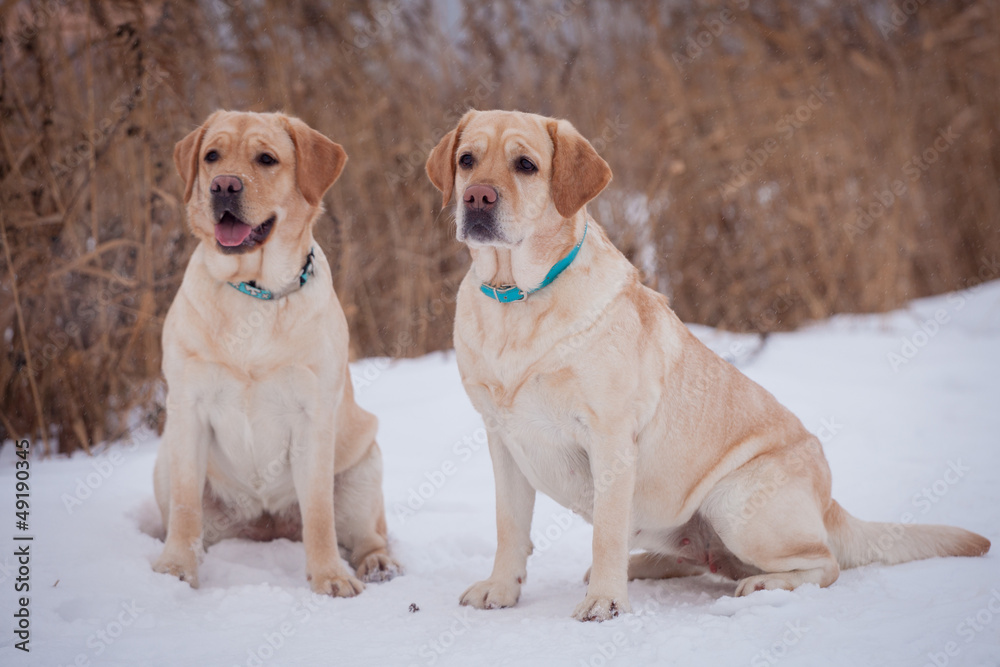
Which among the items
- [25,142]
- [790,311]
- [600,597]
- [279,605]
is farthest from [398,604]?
[790,311]

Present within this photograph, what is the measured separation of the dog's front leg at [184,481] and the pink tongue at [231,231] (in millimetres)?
655

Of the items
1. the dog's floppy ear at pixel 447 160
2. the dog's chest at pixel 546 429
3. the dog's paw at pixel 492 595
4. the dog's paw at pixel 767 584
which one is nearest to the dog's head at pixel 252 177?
the dog's floppy ear at pixel 447 160

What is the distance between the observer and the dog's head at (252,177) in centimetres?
308

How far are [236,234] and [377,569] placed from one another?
1518 millimetres

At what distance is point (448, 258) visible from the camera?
6645 millimetres

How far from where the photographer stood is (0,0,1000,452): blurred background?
4805 millimetres

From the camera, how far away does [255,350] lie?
9.87 ft

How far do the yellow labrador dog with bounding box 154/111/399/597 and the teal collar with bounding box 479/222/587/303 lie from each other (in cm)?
75

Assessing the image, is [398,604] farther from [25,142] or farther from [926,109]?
[926,109]

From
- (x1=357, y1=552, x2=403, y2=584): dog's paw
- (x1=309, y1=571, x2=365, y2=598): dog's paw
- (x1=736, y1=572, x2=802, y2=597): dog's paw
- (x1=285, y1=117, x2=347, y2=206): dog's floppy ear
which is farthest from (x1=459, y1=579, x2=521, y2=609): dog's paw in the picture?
(x1=285, y1=117, x2=347, y2=206): dog's floppy ear

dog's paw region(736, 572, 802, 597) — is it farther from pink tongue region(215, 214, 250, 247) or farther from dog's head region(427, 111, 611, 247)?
pink tongue region(215, 214, 250, 247)

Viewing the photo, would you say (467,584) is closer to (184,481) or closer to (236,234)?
(184,481)

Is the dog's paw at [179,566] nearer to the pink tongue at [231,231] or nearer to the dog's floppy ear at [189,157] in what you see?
the pink tongue at [231,231]

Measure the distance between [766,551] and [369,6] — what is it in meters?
5.30
